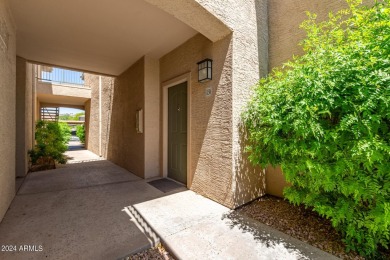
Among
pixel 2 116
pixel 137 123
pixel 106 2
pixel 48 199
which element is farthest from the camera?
pixel 137 123

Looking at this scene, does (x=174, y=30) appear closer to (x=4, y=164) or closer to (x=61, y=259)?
(x=4, y=164)

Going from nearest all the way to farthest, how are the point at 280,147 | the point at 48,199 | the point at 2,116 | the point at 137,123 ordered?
the point at 280,147 → the point at 2,116 → the point at 48,199 → the point at 137,123

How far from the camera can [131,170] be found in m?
5.25

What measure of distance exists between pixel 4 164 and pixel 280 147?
12.3ft

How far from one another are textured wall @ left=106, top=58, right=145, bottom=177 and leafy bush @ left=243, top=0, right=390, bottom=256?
3.55m

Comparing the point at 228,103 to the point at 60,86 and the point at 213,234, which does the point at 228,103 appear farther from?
the point at 60,86

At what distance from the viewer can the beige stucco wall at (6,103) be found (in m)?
2.44

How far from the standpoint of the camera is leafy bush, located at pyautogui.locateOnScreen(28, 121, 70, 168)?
5.85 metres

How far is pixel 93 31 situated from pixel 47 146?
15.4 feet

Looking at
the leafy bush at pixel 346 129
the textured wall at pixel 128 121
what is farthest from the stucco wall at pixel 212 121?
the textured wall at pixel 128 121

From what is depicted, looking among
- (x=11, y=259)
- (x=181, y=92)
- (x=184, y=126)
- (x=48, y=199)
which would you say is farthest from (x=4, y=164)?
(x=181, y=92)

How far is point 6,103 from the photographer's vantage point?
2.64 metres

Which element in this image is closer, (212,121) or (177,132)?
(212,121)

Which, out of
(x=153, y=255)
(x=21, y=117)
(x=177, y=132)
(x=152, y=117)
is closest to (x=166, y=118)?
(x=152, y=117)
